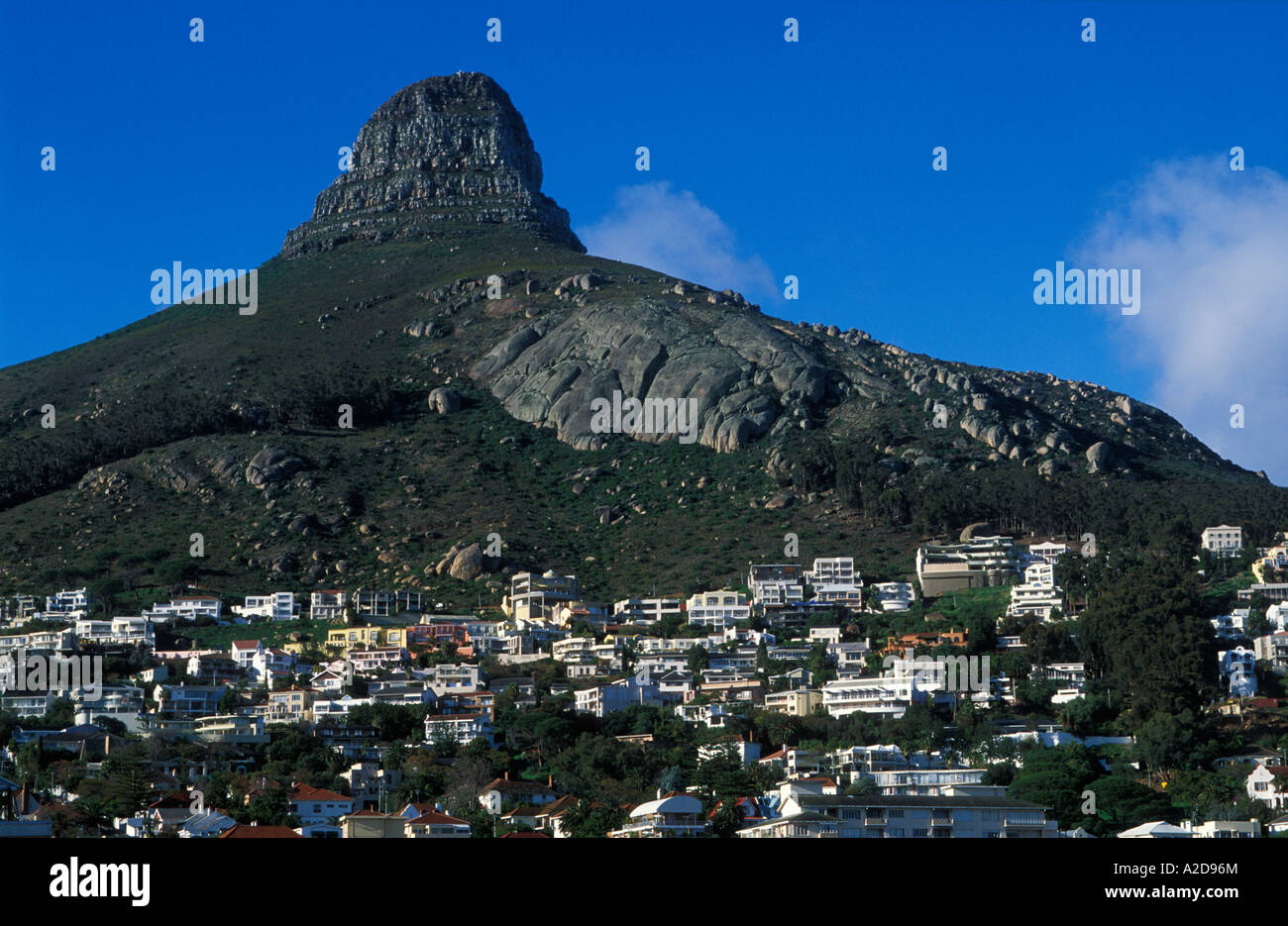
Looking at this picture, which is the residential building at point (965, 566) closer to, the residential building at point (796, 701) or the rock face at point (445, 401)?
the residential building at point (796, 701)

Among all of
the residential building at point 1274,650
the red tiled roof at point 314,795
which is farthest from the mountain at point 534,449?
the red tiled roof at point 314,795

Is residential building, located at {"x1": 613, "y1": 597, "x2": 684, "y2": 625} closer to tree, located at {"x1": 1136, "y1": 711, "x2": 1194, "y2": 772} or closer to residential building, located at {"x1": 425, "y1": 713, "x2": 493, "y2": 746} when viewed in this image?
residential building, located at {"x1": 425, "y1": 713, "x2": 493, "y2": 746}

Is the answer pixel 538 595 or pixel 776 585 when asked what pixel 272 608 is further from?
pixel 776 585

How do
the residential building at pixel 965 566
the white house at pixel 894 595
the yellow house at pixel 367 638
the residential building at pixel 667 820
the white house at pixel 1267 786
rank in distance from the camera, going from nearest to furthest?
the residential building at pixel 667 820 → the white house at pixel 1267 786 → the yellow house at pixel 367 638 → the white house at pixel 894 595 → the residential building at pixel 965 566

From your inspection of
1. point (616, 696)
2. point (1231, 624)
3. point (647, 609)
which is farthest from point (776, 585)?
point (1231, 624)
